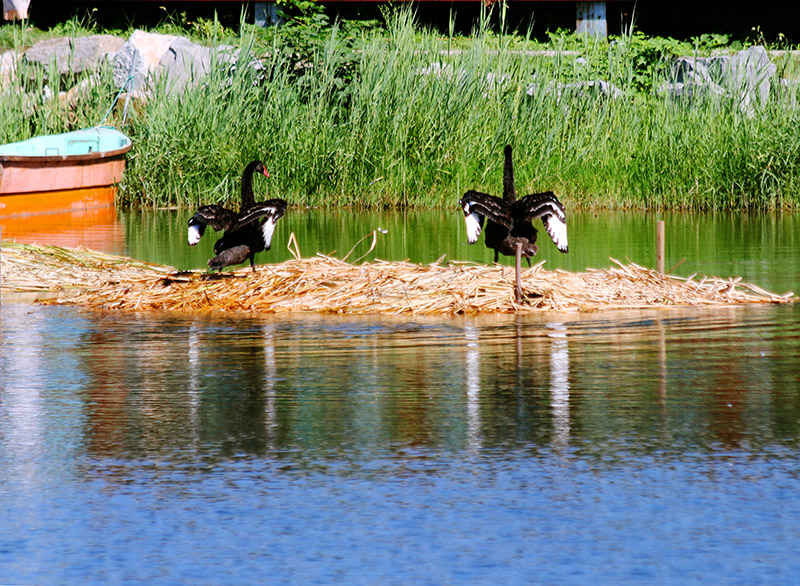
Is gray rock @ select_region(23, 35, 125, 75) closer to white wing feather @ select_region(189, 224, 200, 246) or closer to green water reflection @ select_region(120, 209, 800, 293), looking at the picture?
green water reflection @ select_region(120, 209, 800, 293)

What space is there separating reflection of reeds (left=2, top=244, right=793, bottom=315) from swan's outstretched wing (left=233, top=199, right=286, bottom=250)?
18.2 inches

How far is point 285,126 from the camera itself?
82.6ft

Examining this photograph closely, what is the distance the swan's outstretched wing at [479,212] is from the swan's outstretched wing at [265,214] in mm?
2021

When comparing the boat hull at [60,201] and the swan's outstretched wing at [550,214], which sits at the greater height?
the boat hull at [60,201]

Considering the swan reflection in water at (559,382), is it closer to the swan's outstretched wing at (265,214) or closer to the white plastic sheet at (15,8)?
the swan's outstretched wing at (265,214)

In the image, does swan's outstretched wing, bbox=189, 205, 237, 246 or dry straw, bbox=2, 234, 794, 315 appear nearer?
dry straw, bbox=2, 234, 794, 315

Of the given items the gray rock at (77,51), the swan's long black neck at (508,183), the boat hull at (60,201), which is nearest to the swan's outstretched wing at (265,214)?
the swan's long black neck at (508,183)

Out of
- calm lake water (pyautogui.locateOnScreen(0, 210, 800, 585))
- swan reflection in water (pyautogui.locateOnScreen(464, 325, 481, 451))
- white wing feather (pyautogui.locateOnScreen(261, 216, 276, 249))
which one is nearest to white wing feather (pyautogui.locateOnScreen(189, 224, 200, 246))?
white wing feather (pyautogui.locateOnScreen(261, 216, 276, 249))

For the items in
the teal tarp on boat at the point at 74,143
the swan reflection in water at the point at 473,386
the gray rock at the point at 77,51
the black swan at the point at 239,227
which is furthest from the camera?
the gray rock at the point at 77,51

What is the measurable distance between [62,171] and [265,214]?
12.1 meters

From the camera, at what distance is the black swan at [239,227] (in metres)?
14.3

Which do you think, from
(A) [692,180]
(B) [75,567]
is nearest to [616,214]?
(A) [692,180]

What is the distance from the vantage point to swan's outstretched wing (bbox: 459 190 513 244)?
14641 mm

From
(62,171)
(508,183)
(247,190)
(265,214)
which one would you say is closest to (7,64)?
(62,171)
